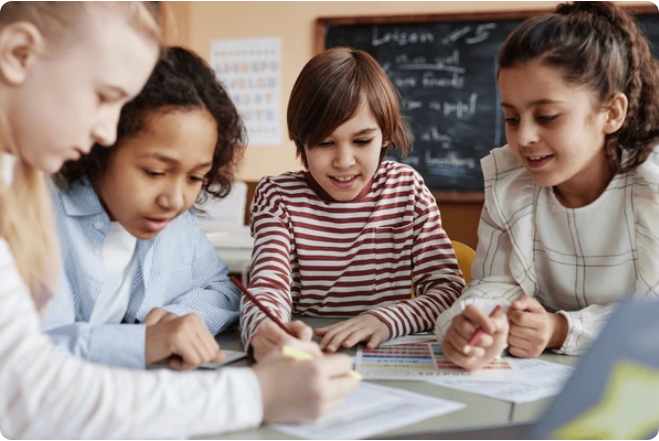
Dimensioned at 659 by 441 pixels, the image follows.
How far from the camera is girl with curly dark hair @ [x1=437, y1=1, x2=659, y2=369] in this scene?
1.14 m

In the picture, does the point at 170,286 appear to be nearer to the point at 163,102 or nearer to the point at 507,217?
the point at 163,102

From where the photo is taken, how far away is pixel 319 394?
0.66 m

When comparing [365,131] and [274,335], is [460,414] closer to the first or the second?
[274,335]

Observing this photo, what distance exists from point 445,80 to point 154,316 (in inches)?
112

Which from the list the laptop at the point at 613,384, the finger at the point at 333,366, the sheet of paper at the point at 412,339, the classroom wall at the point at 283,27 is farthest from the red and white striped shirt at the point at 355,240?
the classroom wall at the point at 283,27

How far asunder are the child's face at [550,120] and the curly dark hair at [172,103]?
50cm

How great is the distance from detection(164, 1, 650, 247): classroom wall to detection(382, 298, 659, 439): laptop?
2.97 m

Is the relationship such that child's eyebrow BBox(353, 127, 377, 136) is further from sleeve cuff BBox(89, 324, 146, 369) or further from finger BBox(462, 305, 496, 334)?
sleeve cuff BBox(89, 324, 146, 369)

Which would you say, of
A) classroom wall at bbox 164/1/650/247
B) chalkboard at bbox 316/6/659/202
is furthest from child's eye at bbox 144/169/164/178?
chalkboard at bbox 316/6/659/202

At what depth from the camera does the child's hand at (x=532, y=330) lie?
102 centimetres

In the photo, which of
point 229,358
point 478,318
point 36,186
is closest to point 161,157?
point 36,186

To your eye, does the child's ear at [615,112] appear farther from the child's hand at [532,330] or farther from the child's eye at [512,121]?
the child's hand at [532,330]

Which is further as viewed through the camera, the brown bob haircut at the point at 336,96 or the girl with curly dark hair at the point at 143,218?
the brown bob haircut at the point at 336,96

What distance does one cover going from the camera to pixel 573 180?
1266 mm
